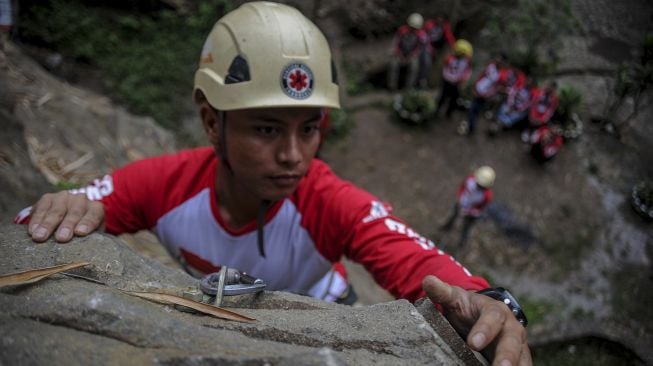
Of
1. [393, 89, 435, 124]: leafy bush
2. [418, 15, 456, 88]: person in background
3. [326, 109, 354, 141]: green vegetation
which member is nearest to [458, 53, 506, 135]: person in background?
[393, 89, 435, 124]: leafy bush

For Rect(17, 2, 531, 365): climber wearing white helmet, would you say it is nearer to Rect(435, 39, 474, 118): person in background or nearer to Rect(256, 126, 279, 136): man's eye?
Rect(256, 126, 279, 136): man's eye

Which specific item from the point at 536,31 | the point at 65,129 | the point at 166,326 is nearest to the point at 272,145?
the point at 166,326

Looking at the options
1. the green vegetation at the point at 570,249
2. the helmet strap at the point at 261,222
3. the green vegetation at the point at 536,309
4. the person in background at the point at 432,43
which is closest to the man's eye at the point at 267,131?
the helmet strap at the point at 261,222

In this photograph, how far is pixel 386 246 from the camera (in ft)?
7.49

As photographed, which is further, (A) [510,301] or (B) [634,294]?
(B) [634,294]

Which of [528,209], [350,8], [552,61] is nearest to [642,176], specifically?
[528,209]

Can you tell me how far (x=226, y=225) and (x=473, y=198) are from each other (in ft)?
15.3

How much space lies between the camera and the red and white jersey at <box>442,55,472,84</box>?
8.83 metres

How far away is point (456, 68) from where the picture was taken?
891 centimetres

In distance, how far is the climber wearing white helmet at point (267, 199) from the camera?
2.05 m

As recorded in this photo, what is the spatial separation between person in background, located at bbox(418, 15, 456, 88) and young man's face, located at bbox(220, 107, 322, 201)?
882 centimetres

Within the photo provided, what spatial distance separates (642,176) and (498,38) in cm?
471

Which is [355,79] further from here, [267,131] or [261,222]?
[267,131]

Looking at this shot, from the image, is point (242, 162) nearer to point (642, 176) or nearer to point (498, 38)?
→ point (642, 176)
